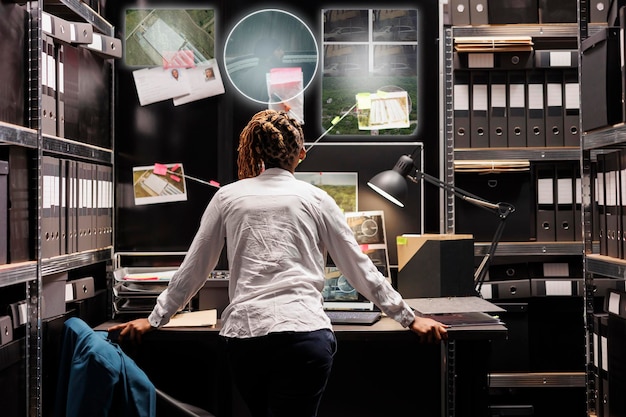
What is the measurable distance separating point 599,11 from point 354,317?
171cm

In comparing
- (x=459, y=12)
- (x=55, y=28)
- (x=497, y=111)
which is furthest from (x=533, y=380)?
(x=55, y=28)

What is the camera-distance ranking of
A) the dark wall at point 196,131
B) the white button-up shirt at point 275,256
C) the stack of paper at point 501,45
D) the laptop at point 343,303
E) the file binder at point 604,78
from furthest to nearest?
the dark wall at point 196,131 → the stack of paper at point 501,45 → the laptop at point 343,303 → the file binder at point 604,78 → the white button-up shirt at point 275,256

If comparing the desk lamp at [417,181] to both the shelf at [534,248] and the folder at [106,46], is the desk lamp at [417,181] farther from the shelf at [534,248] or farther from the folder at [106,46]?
the folder at [106,46]

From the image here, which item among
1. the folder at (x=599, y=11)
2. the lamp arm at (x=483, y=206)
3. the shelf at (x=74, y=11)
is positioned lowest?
the lamp arm at (x=483, y=206)

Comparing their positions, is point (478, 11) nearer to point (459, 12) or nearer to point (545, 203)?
point (459, 12)

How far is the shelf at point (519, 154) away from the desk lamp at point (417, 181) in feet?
0.62

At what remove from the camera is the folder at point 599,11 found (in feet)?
10.1

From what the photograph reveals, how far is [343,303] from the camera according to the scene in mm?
2838

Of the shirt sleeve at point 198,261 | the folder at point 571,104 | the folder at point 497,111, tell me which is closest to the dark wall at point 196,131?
the folder at point 497,111

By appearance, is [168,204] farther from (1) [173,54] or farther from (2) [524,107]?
(2) [524,107]

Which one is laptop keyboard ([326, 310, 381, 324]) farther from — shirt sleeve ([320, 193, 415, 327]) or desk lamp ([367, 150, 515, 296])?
desk lamp ([367, 150, 515, 296])

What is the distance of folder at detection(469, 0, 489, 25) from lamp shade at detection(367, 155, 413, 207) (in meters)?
0.75

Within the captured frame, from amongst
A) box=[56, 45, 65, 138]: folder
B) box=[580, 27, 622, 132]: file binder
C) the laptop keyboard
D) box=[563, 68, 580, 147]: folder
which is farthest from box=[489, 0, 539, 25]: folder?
box=[56, 45, 65, 138]: folder

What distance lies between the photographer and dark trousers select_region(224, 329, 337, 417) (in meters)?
1.92
